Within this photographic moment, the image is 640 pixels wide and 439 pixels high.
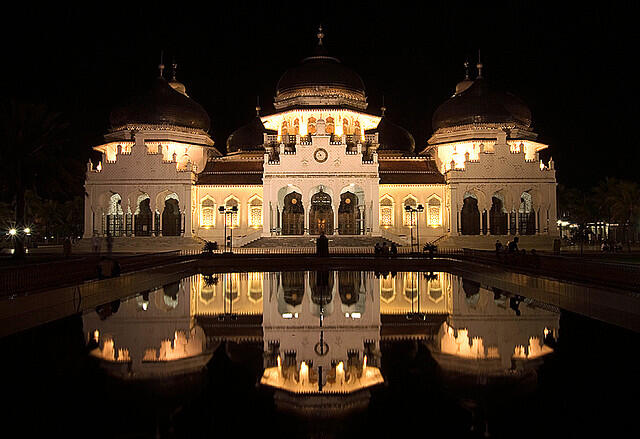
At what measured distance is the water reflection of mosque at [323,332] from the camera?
868 centimetres

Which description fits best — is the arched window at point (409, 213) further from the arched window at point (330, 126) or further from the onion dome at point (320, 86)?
the onion dome at point (320, 86)

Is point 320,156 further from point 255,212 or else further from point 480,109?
point 480,109

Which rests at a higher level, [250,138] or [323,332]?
[250,138]

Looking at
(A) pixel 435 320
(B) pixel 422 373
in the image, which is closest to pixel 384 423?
(B) pixel 422 373

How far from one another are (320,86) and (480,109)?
1408 centimetres

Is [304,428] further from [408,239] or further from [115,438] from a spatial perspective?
[408,239]

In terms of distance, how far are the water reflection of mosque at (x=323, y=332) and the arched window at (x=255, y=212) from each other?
33.0 metres

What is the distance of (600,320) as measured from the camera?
13555 millimetres

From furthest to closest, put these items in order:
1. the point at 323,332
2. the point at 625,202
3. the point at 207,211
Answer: the point at 625,202
the point at 207,211
the point at 323,332

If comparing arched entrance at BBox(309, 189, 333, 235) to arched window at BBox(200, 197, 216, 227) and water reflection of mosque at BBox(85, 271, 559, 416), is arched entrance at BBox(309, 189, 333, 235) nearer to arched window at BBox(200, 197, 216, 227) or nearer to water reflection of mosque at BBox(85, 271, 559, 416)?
arched window at BBox(200, 197, 216, 227)

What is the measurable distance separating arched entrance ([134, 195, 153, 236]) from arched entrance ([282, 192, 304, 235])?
11059 mm

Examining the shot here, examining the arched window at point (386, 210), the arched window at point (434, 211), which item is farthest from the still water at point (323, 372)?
the arched window at point (434, 211)

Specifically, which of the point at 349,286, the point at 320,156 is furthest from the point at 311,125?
the point at 349,286

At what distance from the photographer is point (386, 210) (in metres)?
54.9
